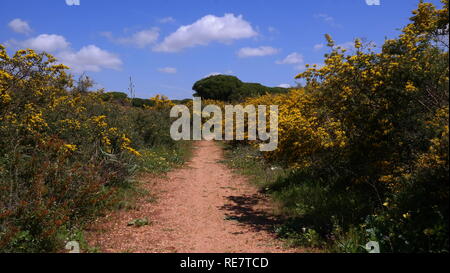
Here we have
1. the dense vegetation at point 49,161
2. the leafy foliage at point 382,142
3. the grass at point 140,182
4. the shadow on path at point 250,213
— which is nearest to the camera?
the leafy foliage at point 382,142

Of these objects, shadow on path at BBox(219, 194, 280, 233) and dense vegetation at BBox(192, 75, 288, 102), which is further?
dense vegetation at BBox(192, 75, 288, 102)

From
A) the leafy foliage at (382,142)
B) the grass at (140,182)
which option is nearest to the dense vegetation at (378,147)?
the leafy foliage at (382,142)

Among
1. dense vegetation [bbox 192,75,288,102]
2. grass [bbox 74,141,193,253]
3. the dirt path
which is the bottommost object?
the dirt path

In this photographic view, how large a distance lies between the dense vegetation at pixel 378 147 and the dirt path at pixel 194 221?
71 cm

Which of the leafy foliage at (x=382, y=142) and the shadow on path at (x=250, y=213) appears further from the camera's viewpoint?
the shadow on path at (x=250, y=213)

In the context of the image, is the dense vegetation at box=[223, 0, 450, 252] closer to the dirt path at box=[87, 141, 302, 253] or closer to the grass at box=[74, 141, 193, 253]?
the dirt path at box=[87, 141, 302, 253]

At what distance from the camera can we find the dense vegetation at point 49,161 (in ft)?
16.2

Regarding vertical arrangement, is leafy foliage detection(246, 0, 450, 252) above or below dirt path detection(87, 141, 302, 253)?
above

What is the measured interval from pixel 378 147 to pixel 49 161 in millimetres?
5627

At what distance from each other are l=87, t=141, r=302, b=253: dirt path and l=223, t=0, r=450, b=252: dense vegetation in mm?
713

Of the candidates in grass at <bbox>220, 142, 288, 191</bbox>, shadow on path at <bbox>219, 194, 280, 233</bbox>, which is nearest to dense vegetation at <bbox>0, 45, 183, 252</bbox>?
shadow on path at <bbox>219, 194, 280, 233</bbox>

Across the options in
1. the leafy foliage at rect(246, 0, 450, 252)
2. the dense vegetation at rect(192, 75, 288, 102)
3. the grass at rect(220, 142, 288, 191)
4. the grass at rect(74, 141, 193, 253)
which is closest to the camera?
the leafy foliage at rect(246, 0, 450, 252)

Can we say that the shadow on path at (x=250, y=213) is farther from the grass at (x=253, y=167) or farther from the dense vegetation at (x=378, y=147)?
the grass at (x=253, y=167)

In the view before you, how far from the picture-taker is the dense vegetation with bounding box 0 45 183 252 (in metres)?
4.94
